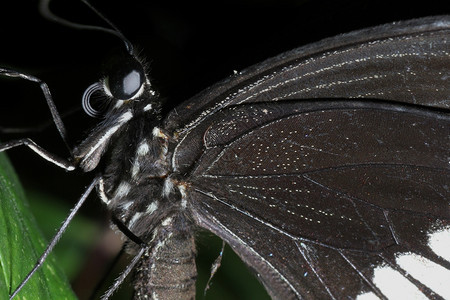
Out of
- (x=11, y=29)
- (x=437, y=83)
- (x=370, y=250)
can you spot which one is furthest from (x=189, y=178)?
(x=11, y=29)

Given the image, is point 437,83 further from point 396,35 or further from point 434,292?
point 434,292

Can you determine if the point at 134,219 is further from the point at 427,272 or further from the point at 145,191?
the point at 427,272

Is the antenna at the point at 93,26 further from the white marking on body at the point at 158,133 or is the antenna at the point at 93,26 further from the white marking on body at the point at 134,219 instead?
the white marking on body at the point at 134,219

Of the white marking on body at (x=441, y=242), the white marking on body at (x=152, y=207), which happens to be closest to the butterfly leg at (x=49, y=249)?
the white marking on body at (x=152, y=207)

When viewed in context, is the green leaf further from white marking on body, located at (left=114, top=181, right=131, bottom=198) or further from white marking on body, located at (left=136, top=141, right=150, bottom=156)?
white marking on body, located at (left=136, top=141, right=150, bottom=156)

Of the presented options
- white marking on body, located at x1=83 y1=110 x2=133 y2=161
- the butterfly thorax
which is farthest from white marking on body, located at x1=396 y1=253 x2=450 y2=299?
white marking on body, located at x1=83 y1=110 x2=133 y2=161

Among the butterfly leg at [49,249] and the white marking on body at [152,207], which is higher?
the white marking on body at [152,207]
